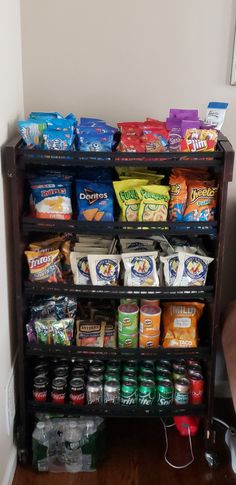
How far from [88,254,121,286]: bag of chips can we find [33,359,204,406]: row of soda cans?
38cm

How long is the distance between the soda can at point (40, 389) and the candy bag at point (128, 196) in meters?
0.67

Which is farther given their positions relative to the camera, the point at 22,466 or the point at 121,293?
the point at 22,466

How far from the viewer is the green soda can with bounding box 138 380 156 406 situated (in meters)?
1.86

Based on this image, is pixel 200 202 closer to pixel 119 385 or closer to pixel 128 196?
pixel 128 196

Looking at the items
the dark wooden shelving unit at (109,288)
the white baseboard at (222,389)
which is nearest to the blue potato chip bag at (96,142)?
the dark wooden shelving unit at (109,288)

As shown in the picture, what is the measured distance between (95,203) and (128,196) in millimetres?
109

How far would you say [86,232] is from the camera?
5.55 feet

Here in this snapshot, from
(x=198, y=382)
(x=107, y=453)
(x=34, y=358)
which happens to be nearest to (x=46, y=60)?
(x=34, y=358)

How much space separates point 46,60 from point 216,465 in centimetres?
158

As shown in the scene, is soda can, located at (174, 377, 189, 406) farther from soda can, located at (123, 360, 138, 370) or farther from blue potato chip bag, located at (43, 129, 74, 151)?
blue potato chip bag, located at (43, 129, 74, 151)

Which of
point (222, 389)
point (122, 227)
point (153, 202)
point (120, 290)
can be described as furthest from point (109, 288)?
point (222, 389)

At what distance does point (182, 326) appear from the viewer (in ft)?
6.04

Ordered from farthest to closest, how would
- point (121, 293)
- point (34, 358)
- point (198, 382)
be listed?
point (34, 358) < point (198, 382) < point (121, 293)

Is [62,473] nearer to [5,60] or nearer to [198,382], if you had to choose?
[198,382]
